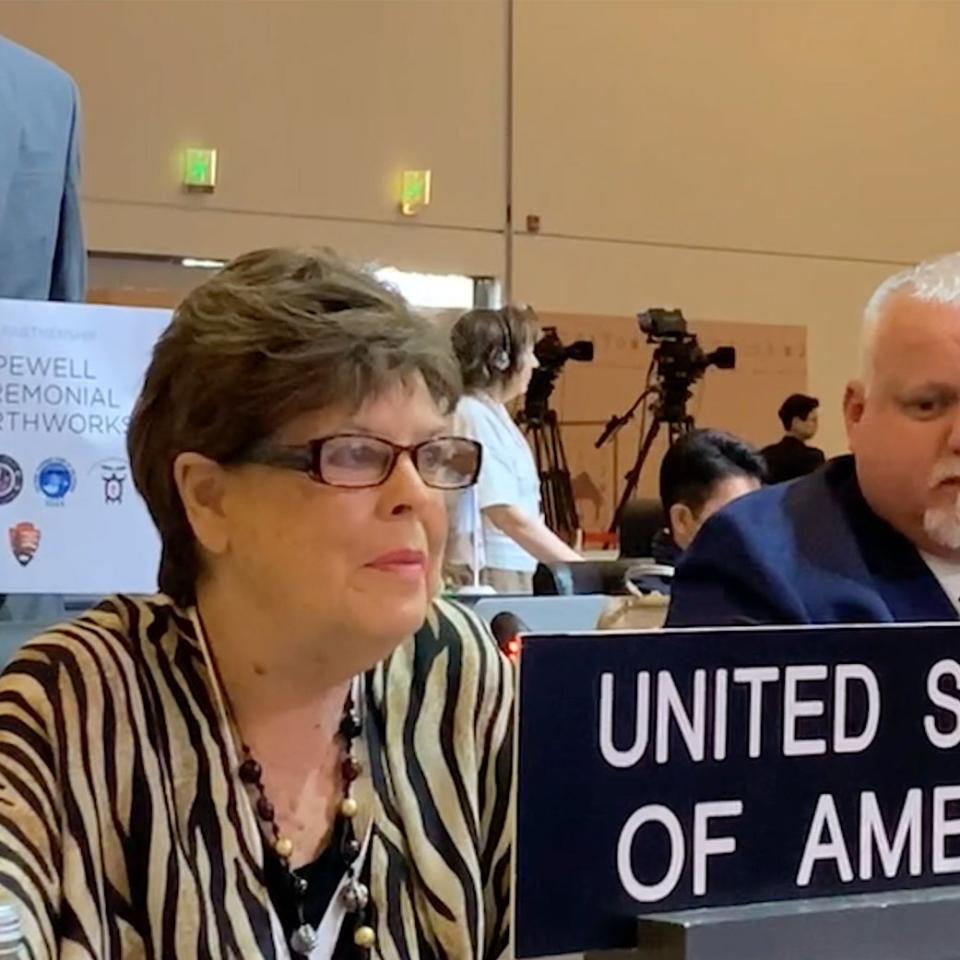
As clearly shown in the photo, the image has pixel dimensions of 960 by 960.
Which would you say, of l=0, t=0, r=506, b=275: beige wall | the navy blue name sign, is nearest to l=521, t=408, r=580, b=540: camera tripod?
l=0, t=0, r=506, b=275: beige wall

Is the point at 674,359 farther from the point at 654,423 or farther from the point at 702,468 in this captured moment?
the point at 702,468

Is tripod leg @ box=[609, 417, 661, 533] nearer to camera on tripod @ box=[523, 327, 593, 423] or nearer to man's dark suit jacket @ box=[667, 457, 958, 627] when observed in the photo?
camera on tripod @ box=[523, 327, 593, 423]

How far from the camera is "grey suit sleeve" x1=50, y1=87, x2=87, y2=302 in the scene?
5.93ft

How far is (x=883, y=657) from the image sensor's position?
0.86 m

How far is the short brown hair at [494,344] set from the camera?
14.1ft

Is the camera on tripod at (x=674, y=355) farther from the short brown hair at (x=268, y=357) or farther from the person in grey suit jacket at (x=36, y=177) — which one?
the short brown hair at (x=268, y=357)

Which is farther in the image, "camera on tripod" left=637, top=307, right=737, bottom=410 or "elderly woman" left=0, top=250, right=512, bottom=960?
"camera on tripod" left=637, top=307, right=737, bottom=410

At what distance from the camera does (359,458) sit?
1157 mm

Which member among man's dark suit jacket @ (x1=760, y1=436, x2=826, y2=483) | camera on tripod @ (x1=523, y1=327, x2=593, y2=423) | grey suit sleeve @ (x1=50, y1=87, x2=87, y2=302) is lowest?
man's dark suit jacket @ (x1=760, y1=436, x2=826, y2=483)

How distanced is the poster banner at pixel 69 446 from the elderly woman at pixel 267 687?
0.49 meters

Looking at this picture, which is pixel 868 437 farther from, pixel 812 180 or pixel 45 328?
pixel 812 180

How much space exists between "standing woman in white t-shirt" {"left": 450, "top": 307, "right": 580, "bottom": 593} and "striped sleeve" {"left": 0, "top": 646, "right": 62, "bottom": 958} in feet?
10.0

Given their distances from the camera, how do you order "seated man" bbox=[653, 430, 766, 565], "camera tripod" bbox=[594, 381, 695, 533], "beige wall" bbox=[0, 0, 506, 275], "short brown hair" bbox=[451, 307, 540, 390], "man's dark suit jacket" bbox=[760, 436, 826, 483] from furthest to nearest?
1. "camera tripod" bbox=[594, 381, 695, 533]
2. "beige wall" bbox=[0, 0, 506, 275]
3. "man's dark suit jacket" bbox=[760, 436, 826, 483]
4. "short brown hair" bbox=[451, 307, 540, 390]
5. "seated man" bbox=[653, 430, 766, 565]

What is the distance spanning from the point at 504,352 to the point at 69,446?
2.73 m
